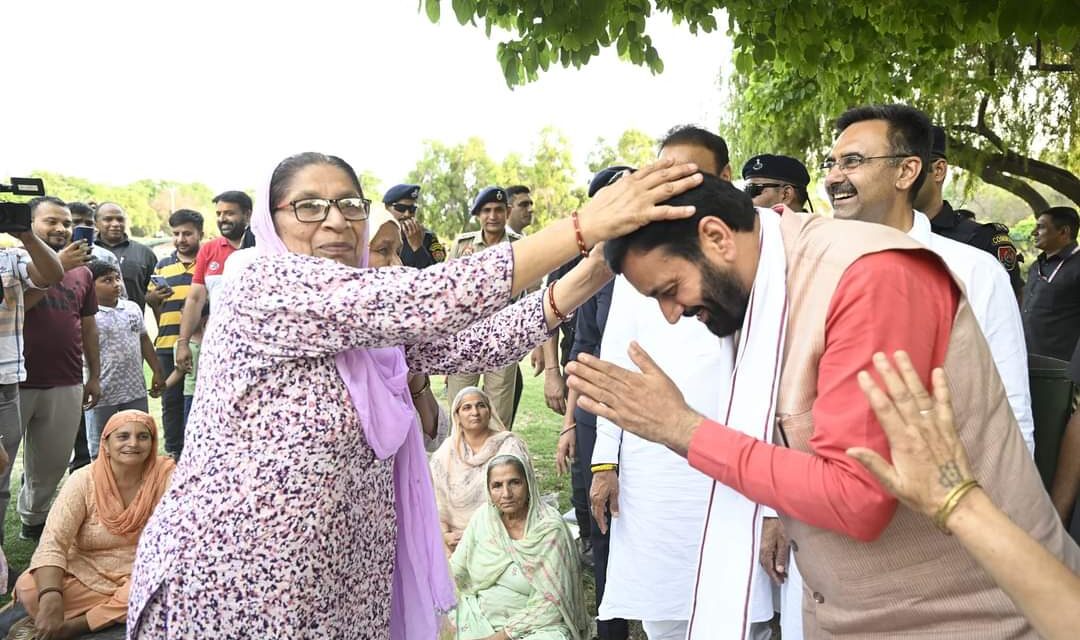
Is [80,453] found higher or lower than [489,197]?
lower

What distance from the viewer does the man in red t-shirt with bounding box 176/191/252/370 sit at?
7.51 meters

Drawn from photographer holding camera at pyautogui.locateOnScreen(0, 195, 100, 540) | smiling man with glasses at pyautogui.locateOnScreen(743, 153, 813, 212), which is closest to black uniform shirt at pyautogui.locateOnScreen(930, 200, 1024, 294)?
smiling man with glasses at pyautogui.locateOnScreen(743, 153, 813, 212)

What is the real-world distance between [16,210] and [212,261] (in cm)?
254

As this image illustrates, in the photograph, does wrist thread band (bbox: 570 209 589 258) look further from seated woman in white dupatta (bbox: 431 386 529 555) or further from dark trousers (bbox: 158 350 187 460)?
dark trousers (bbox: 158 350 187 460)

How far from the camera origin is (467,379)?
7.36 metres

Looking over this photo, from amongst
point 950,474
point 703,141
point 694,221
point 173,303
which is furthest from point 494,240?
point 950,474

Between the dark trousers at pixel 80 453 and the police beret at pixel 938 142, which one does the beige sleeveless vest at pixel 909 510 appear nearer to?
the police beret at pixel 938 142

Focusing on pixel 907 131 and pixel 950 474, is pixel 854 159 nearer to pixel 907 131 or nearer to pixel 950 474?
pixel 907 131

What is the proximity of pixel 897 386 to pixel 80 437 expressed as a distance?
8.29 metres

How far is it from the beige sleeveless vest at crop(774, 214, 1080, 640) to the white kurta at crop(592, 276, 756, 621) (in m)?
1.52

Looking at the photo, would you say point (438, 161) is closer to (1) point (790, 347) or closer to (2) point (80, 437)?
(2) point (80, 437)

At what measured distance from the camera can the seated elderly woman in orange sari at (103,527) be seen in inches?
203

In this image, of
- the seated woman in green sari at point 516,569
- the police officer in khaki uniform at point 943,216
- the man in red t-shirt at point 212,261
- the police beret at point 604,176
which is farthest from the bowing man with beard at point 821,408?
the man in red t-shirt at point 212,261

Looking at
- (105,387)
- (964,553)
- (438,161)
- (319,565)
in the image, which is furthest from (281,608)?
(438,161)
